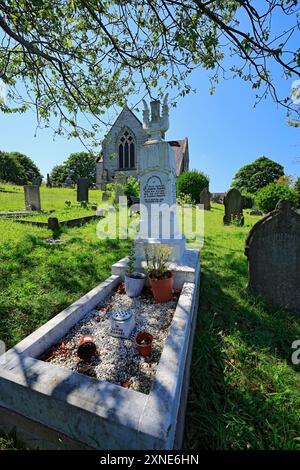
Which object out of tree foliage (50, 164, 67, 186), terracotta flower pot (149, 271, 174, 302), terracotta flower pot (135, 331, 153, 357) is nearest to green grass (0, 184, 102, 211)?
terracotta flower pot (149, 271, 174, 302)

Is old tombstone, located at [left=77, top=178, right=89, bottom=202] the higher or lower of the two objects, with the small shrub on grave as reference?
higher

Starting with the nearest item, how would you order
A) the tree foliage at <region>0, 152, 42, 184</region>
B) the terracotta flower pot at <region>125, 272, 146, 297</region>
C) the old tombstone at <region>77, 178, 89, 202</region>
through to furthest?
the terracotta flower pot at <region>125, 272, 146, 297</region>, the old tombstone at <region>77, 178, 89, 202</region>, the tree foliage at <region>0, 152, 42, 184</region>

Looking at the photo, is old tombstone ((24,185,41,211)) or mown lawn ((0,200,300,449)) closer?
mown lawn ((0,200,300,449))

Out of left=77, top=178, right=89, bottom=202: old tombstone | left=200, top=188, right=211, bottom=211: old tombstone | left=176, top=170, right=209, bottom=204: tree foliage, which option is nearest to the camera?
left=77, top=178, right=89, bottom=202: old tombstone

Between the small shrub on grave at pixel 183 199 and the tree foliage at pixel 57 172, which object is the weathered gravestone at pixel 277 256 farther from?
the tree foliage at pixel 57 172

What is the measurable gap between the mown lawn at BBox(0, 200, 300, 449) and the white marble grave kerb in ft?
3.63

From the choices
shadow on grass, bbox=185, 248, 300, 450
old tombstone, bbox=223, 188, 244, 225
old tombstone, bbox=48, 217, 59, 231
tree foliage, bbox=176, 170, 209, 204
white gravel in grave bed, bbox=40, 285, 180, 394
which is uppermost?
tree foliage, bbox=176, 170, 209, 204

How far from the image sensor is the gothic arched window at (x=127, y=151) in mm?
29500

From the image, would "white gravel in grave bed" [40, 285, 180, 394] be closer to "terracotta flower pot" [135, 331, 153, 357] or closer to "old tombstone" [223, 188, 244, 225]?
"terracotta flower pot" [135, 331, 153, 357]

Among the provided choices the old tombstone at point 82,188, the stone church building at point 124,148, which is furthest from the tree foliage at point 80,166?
the old tombstone at point 82,188

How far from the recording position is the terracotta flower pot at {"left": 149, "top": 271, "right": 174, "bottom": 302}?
3123 mm

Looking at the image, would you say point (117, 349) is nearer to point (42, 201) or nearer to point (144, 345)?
point (144, 345)

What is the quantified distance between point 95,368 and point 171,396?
80 cm
